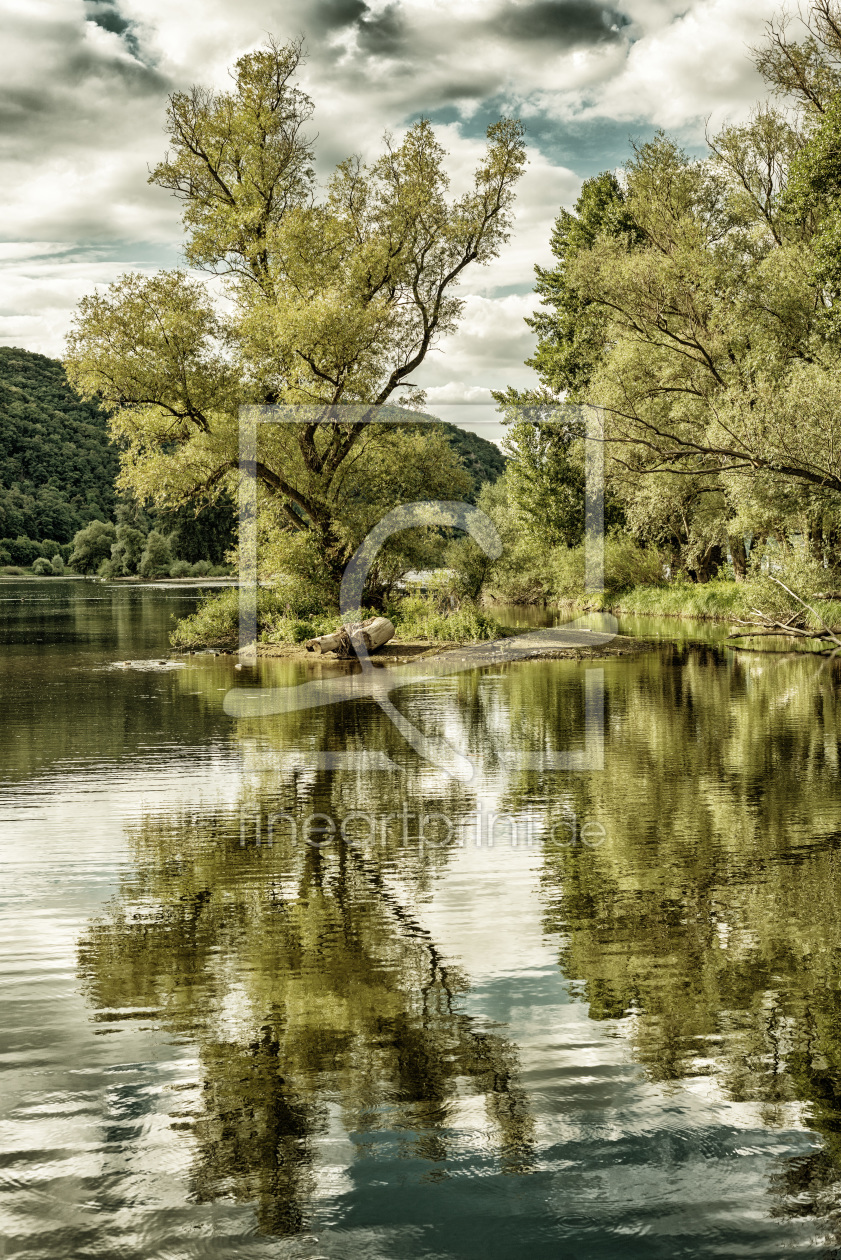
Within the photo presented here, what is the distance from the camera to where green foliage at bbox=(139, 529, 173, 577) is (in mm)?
112000

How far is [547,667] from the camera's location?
26656mm

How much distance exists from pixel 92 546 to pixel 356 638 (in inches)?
3893

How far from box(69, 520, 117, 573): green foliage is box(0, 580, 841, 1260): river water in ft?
374

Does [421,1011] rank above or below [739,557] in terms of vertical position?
below

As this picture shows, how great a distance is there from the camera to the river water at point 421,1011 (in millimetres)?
3973

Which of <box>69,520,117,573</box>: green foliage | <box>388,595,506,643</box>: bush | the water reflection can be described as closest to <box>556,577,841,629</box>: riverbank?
<box>388,595,506,643</box>: bush

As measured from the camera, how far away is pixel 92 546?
4766 inches

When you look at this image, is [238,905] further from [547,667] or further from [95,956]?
[547,667]

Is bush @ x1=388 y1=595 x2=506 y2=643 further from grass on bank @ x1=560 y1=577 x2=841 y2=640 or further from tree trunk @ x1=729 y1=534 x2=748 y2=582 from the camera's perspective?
tree trunk @ x1=729 y1=534 x2=748 y2=582

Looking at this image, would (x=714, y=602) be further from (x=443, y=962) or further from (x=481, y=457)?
(x=481, y=457)

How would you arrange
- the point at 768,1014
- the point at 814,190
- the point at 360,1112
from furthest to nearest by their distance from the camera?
the point at 814,190 → the point at 768,1014 → the point at 360,1112

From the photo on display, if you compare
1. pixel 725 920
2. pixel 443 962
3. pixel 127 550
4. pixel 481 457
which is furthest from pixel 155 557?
pixel 443 962

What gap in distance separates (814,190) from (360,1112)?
2941 centimetres

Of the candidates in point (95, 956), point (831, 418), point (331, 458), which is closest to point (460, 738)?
point (95, 956)
